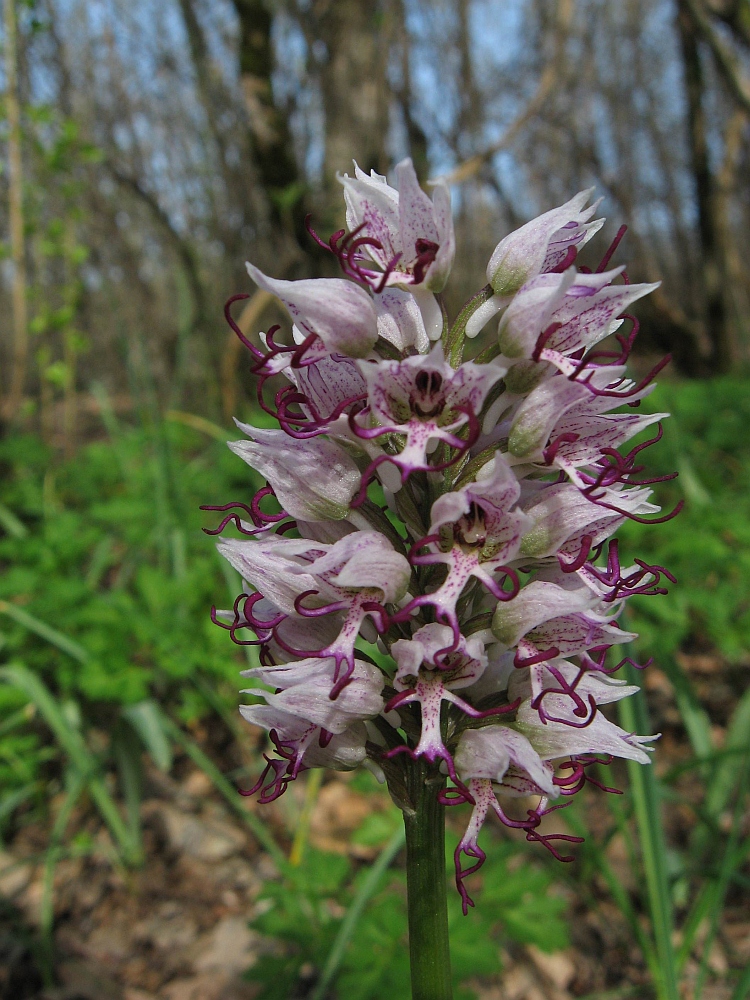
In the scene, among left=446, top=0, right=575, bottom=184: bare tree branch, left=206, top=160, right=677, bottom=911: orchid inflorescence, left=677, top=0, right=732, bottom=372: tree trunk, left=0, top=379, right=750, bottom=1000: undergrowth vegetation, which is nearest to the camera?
left=206, top=160, right=677, bottom=911: orchid inflorescence

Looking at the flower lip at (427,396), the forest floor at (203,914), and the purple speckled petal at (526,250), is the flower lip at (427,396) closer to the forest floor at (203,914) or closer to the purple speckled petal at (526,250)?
the purple speckled petal at (526,250)

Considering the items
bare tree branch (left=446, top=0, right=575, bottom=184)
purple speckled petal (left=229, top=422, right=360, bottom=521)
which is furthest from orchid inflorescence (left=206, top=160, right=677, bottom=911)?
bare tree branch (left=446, top=0, right=575, bottom=184)

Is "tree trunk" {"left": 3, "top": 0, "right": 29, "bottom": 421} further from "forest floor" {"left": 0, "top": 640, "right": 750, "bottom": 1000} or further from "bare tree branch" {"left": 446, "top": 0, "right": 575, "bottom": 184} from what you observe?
"forest floor" {"left": 0, "top": 640, "right": 750, "bottom": 1000}

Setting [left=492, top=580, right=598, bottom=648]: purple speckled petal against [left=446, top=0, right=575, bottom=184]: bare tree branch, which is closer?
[left=492, top=580, right=598, bottom=648]: purple speckled petal

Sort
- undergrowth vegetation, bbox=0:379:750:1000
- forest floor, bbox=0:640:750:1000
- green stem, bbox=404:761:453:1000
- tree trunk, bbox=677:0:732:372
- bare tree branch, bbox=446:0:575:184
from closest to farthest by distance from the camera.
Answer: green stem, bbox=404:761:453:1000 → undergrowth vegetation, bbox=0:379:750:1000 → forest floor, bbox=0:640:750:1000 → bare tree branch, bbox=446:0:575:184 → tree trunk, bbox=677:0:732:372

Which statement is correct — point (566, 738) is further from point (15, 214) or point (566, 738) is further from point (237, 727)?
point (15, 214)

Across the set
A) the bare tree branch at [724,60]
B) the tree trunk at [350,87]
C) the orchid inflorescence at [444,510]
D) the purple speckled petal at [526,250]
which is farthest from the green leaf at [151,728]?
the bare tree branch at [724,60]

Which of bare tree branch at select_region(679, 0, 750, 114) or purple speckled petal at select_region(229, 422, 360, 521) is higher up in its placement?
bare tree branch at select_region(679, 0, 750, 114)

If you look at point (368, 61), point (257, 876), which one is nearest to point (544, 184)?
point (368, 61)
